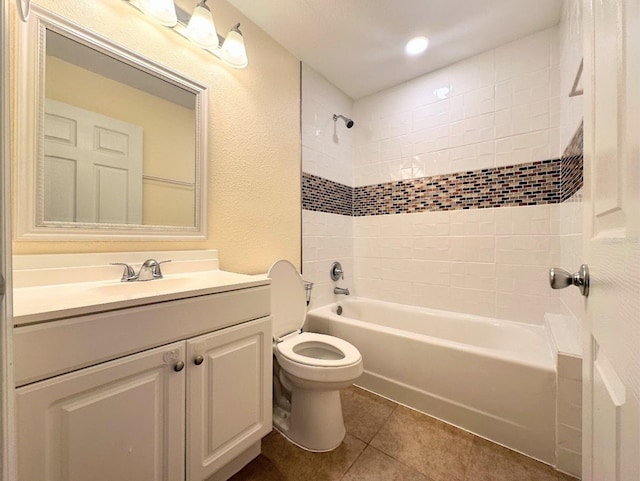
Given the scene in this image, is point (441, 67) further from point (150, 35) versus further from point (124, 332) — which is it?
point (124, 332)

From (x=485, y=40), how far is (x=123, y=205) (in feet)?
7.84

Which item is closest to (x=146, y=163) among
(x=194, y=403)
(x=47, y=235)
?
(x=47, y=235)

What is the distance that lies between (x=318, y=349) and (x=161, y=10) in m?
1.87

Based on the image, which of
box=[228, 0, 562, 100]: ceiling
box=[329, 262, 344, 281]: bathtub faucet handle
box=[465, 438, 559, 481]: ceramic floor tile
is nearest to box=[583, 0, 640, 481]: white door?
box=[465, 438, 559, 481]: ceramic floor tile

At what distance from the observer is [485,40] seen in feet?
5.77

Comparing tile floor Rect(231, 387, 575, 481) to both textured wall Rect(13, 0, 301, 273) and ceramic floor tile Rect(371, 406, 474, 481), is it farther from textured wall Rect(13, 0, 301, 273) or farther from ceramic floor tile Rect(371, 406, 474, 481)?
textured wall Rect(13, 0, 301, 273)

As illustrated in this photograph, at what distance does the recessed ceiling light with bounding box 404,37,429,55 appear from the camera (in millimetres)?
1741

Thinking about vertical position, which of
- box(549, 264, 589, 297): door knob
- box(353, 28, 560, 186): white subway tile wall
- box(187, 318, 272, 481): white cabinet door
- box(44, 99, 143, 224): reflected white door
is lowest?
box(187, 318, 272, 481): white cabinet door

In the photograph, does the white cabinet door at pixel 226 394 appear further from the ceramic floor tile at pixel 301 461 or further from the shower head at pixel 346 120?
the shower head at pixel 346 120

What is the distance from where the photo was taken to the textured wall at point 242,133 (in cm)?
118

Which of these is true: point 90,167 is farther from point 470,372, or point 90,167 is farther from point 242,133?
point 470,372

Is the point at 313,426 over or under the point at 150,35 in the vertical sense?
under

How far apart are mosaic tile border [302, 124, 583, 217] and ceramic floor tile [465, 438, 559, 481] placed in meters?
1.30

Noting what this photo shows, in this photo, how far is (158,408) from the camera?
85 cm
